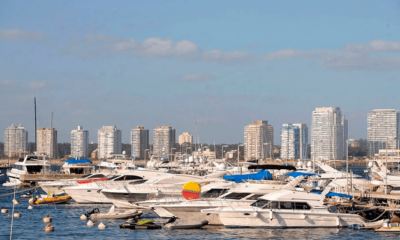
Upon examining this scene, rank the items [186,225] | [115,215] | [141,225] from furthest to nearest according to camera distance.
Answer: [115,215] < [141,225] < [186,225]

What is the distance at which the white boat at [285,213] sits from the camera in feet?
145

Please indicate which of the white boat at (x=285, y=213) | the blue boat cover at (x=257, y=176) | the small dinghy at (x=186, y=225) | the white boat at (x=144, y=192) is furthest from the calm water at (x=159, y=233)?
the blue boat cover at (x=257, y=176)

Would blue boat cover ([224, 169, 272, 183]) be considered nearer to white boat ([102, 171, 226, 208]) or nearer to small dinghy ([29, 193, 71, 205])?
white boat ([102, 171, 226, 208])

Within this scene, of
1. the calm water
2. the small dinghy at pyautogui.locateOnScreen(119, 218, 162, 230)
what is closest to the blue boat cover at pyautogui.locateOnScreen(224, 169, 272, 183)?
the calm water

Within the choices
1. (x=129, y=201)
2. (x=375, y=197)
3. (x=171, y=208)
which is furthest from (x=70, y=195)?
(x=375, y=197)

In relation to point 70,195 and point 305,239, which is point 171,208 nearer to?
point 305,239

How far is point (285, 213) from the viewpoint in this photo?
44719 millimetres

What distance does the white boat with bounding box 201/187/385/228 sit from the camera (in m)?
44.3

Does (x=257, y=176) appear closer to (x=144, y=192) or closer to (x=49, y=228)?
(x=144, y=192)

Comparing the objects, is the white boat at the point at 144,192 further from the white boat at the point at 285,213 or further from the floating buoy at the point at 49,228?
the white boat at the point at 285,213

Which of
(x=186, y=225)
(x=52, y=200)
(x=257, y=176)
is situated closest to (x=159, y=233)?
(x=186, y=225)

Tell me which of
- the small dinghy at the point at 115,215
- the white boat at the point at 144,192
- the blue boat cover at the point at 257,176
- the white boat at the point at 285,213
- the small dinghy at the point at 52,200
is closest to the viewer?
the white boat at the point at 285,213

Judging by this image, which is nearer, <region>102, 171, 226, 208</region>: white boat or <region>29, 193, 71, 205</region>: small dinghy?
<region>102, 171, 226, 208</region>: white boat

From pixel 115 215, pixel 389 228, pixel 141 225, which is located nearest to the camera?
pixel 389 228
